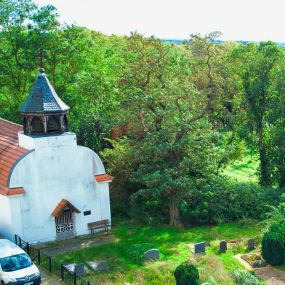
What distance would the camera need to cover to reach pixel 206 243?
28.4 meters

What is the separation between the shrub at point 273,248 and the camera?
2520cm

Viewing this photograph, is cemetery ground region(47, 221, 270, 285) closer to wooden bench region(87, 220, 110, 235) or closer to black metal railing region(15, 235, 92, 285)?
wooden bench region(87, 220, 110, 235)

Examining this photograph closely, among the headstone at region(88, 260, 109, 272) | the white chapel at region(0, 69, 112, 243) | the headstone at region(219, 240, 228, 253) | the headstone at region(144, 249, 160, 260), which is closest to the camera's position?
the headstone at region(88, 260, 109, 272)

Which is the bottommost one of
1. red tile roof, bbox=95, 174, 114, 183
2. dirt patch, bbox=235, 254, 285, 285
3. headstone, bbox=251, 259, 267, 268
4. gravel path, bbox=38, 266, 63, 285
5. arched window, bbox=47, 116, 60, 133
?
dirt patch, bbox=235, 254, 285, 285

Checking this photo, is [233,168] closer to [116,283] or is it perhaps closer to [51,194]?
[51,194]

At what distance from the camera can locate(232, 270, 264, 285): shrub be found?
903 inches

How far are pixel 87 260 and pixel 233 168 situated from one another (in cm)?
2857

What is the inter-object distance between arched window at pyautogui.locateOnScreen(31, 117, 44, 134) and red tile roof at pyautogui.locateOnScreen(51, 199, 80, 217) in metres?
4.35

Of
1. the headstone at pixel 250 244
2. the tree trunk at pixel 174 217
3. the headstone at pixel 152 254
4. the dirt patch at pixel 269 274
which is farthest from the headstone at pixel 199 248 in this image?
the tree trunk at pixel 174 217

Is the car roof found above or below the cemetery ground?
above

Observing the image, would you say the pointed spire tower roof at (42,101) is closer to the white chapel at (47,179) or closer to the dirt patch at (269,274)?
the white chapel at (47,179)

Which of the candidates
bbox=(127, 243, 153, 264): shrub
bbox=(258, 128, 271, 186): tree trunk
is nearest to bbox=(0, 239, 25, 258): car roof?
bbox=(127, 243, 153, 264): shrub

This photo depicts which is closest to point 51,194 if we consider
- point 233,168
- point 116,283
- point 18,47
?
point 116,283

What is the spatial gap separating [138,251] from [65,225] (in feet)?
18.4
